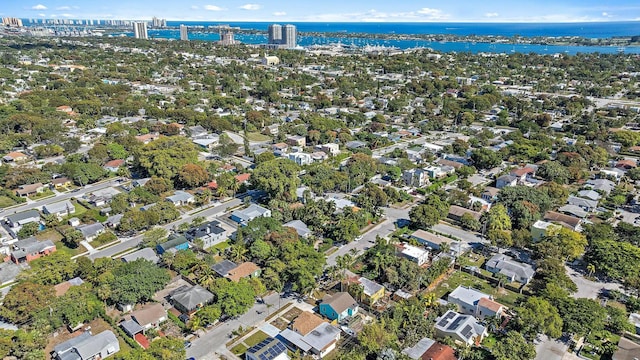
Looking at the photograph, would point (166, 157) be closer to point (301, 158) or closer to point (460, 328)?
point (301, 158)

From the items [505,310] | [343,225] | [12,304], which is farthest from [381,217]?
[12,304]

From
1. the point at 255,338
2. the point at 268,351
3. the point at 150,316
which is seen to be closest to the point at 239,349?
the point at 255,338

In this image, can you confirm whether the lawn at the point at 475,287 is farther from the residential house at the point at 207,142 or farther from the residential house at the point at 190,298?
the residential house at the point at 207,142

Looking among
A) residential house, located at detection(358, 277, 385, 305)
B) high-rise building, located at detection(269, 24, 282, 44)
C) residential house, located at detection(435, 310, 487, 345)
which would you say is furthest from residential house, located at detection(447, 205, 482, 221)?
high-rise building, located at detection(269, 24, 282, 44)

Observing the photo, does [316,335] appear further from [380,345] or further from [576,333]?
[576,333]

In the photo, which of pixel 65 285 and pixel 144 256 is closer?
pixel 65 285

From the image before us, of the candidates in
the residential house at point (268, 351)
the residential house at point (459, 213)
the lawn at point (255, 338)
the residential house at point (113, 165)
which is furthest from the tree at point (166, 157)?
the residential house at point (459, 213)
